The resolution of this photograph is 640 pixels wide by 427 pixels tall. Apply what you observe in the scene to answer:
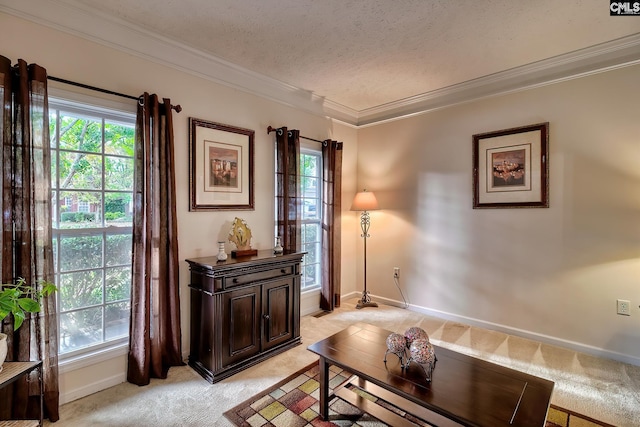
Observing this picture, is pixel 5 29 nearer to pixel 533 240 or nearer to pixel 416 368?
pixel 416 368

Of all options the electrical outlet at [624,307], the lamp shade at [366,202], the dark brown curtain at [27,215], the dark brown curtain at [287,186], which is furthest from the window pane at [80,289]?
the electrical outlet at [624,307]

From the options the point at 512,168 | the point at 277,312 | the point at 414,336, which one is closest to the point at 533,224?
the point at 512,168

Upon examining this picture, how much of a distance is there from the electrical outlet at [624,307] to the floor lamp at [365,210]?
239 centimetres

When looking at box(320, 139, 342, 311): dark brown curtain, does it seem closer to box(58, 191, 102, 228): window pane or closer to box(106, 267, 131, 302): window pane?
box(106, 267, 131, 302): window pane

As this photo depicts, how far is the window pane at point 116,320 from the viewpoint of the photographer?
2.35m

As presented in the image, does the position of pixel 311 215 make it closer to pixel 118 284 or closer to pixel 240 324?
pixel 240 324

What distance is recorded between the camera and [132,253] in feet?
7.56

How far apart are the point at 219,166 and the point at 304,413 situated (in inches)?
85.0

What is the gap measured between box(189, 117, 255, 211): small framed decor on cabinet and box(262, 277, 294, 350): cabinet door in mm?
887

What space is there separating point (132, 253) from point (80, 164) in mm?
739

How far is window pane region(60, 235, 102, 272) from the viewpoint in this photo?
2156 mm

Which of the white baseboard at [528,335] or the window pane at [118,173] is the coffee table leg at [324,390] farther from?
the white baseboard at [528,335]

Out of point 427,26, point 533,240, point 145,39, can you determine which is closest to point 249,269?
point 145,39

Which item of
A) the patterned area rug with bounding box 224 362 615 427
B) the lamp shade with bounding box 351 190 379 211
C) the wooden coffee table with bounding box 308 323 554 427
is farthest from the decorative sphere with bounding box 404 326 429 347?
the lamp shade with bounding box 351 190 379 211
